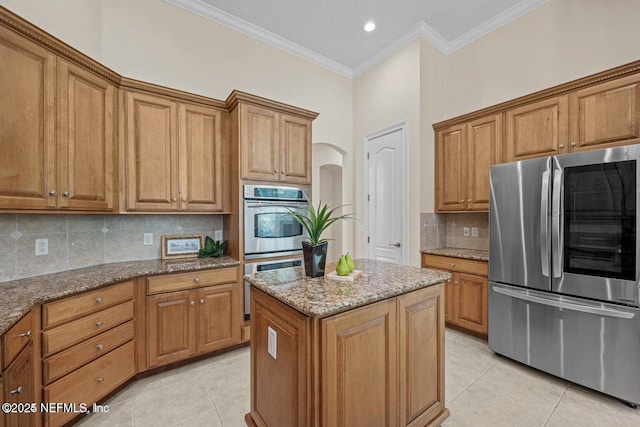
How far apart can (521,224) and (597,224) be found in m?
0.48

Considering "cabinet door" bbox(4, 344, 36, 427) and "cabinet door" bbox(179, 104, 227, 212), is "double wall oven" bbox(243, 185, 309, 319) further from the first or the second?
"cabinet door" bbox(4, 344, 36, 427)

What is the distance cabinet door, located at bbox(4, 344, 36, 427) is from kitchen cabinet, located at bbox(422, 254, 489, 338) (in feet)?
11.4

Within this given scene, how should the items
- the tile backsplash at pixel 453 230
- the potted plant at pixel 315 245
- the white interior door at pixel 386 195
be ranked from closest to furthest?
the potted plant at pixel 315 245 < the tile backsplash at pixel 453 230 < the white interior door at pixel 386 195

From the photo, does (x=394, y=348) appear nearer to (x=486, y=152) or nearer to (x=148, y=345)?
(x=148, y=345)

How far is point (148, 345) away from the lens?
2.23m

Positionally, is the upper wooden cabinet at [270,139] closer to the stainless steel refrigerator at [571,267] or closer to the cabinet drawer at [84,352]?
the cabinet drawer at [84,352]

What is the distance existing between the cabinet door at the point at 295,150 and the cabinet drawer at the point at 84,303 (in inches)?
69.4

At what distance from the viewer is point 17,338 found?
129cm

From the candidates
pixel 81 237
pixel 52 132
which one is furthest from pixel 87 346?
pixel 52 132

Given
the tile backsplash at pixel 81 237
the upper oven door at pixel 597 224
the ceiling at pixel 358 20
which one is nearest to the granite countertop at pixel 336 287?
the upper oven door at pixel 597 224

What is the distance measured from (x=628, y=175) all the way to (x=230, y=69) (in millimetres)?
3845

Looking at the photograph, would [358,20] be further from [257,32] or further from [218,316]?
[218,316]

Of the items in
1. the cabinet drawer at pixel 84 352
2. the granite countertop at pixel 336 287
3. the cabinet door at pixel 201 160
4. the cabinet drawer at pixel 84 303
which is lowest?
the cabinet drawer at pixel 84 352

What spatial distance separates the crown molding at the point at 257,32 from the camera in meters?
2.95
